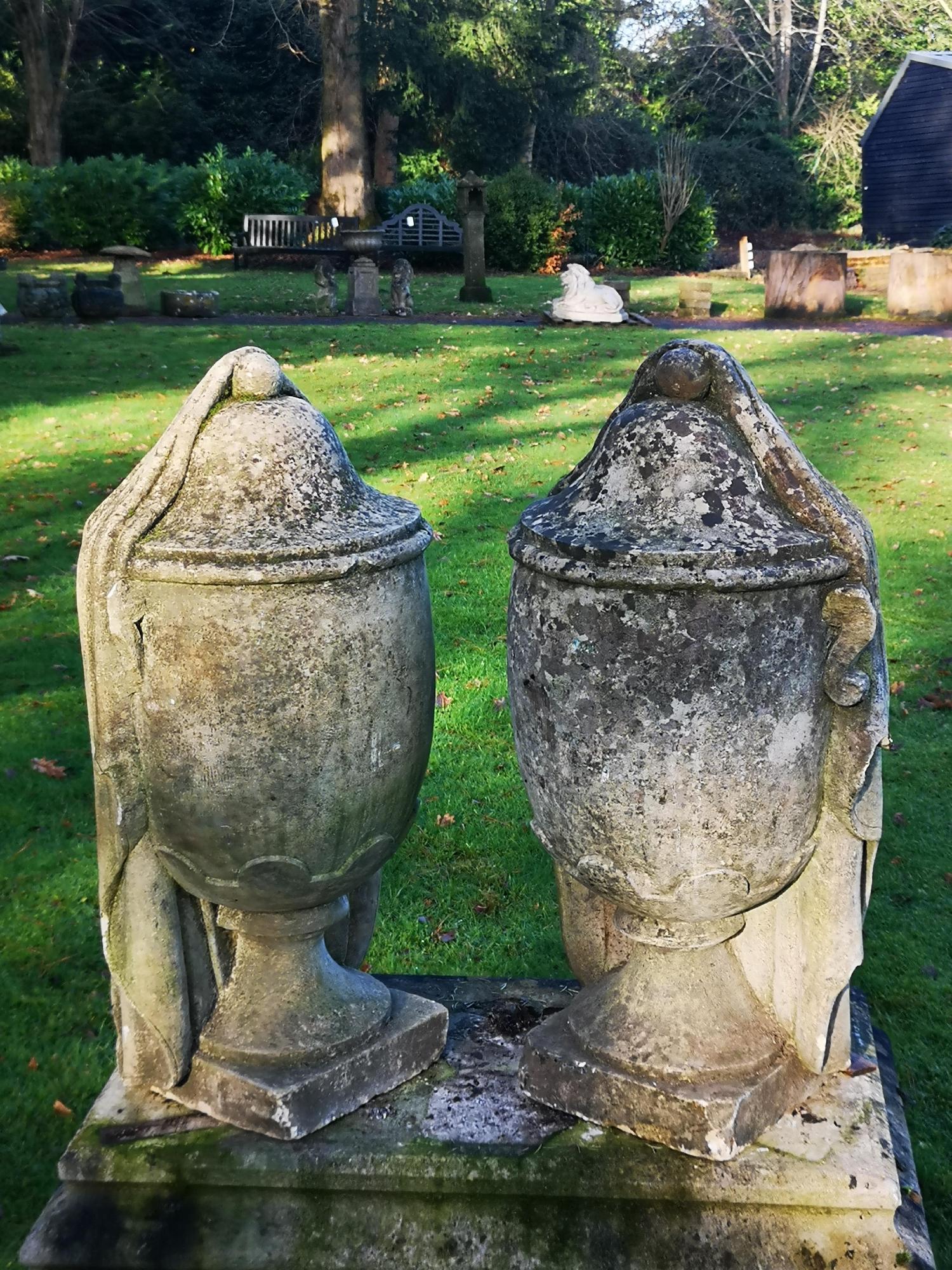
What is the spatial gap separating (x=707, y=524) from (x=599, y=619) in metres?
0.27

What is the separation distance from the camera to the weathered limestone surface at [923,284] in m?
17.8

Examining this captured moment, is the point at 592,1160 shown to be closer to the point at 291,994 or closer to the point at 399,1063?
the point at 399,1063

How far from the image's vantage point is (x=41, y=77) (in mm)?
28219

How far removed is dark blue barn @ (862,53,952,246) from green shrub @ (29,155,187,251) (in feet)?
60.9

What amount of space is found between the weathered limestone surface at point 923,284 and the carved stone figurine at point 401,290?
7.12 meters

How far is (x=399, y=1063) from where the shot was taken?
8.90ft

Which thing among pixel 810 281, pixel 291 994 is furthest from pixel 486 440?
pixel 810 281

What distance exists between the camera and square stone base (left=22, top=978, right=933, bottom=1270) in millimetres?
2359

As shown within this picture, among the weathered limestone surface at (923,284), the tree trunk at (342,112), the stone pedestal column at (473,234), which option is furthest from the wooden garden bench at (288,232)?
the weathered limestone surface at (923,284)

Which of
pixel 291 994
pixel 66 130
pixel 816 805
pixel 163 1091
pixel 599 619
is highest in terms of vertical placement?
pixel 66 130

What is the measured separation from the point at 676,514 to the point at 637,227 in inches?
1015

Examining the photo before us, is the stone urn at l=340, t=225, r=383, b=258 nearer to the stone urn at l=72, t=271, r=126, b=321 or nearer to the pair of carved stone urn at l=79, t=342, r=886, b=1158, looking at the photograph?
the stone urn at l=72, t=271, r=126, b=321

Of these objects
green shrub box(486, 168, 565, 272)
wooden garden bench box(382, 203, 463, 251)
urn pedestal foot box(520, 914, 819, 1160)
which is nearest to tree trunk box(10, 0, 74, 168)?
wooden garden bench box(382, 203, 463, 251)

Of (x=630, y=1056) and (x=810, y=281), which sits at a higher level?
(x=810, y=281)
